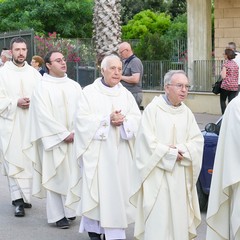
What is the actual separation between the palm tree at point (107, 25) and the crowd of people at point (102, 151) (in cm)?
1068

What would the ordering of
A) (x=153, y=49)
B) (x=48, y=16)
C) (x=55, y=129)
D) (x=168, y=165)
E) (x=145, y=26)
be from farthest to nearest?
(x=48, y=16) → (x=145, y=26) → (x=153, y=49) → (x=55, y=129) → (x=168, y=165)

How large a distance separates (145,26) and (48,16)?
4552 millimetres

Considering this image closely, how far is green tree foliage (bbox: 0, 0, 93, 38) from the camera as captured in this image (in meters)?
37.4

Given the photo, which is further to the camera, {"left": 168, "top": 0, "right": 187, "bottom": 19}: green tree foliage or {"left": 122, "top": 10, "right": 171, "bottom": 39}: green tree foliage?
{"left": 168, "top": 0, "right": 187, "bottom": 19}: green tree foliage

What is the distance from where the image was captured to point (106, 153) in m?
8.45

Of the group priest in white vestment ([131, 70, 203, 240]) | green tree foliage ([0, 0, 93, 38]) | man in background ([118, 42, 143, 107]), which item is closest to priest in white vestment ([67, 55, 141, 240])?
priest in white vestment ([131, 70, 203, 240])

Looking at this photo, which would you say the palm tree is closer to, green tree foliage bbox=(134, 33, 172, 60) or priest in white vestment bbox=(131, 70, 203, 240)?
green tree foliage bbox=(134, 33, 172, 60)

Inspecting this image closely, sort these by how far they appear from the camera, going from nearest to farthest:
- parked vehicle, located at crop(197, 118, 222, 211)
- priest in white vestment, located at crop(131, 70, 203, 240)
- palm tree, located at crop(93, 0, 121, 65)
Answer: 1. priest in white vestment, located at crop(131, 70, 203, 240)
2. parked vehicle, located at crop(197, 118, 222, 211)
3. palm tree, located at crop(93, 0, 121, 65)

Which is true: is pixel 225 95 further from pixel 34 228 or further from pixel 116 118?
pixel 116 118

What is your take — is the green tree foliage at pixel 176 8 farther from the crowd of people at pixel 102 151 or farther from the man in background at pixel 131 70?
the crowd of people at pixel 102 151

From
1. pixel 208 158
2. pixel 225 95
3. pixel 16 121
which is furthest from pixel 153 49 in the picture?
pixel 208 158

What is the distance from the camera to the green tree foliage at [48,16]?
37.4m

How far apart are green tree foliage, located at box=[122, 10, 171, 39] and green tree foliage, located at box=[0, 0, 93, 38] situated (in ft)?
7.02

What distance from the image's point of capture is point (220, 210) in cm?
672
